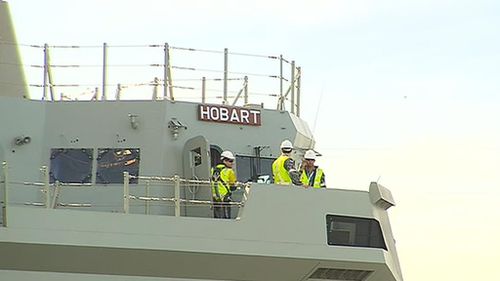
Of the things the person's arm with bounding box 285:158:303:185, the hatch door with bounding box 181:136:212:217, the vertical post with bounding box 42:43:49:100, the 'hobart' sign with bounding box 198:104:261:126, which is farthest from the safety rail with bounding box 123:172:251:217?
the vertical post with bounding box 42:43:49:100

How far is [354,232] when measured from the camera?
11.5 metres

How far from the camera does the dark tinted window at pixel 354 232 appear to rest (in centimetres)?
1130

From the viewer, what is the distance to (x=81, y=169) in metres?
12.5

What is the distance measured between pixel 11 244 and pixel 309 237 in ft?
11.9

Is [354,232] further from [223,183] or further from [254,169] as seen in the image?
[254,169]

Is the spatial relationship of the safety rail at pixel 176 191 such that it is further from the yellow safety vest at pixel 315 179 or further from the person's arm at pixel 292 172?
the yellow safety vest at pixel 315 179

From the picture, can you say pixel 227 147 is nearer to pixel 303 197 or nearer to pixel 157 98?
pixel 157 98

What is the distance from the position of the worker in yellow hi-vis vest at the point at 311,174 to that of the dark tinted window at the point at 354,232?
0.66m

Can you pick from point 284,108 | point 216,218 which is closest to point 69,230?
point 216,218

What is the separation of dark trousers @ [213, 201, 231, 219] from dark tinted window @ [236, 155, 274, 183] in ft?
4.32

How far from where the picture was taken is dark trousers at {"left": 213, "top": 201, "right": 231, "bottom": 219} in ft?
37.6

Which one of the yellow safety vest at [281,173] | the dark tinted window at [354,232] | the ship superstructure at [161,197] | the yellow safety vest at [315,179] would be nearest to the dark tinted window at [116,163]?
the ship superstructure at [161,197]

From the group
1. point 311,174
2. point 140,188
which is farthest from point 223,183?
point 140,188

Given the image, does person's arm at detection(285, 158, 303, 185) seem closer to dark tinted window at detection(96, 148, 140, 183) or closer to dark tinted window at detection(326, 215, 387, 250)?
dark tinted window at detection(326, 215, 387, 250)
